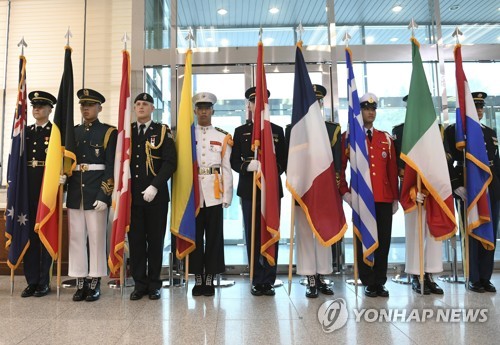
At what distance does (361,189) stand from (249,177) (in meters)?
0.93

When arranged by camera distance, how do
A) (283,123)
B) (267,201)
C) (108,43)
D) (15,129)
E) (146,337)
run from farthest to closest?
1. (108,43)
2. (283,123)
3. (15,129)
4. (267,201)
5. (146,337)

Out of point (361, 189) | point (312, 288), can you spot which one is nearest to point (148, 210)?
point (312, 288)

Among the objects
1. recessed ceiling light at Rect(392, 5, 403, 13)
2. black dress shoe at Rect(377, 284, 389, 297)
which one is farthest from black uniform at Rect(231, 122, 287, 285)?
recessed ceiling light at Rect(392, 5, 403, 13)

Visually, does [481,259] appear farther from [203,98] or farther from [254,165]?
[203,98]

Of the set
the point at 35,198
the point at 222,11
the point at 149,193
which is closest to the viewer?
the point at 149,193

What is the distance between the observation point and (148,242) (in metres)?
3.00

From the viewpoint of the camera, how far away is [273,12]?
4359mm

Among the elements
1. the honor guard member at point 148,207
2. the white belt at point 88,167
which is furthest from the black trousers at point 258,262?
the white belt at point 88,167

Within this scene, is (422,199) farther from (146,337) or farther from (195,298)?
(146,337)

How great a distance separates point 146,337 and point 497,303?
2.54 meters

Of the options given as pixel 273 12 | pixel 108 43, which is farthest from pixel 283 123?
pixel 108 43

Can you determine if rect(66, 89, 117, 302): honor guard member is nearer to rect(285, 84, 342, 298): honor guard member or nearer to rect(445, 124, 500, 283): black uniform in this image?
rect(285, 84, 342, 298): honor guard member

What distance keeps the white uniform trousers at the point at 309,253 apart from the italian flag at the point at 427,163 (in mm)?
768

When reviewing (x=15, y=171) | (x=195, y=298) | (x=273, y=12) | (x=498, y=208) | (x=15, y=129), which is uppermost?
(x=273, y=12)
